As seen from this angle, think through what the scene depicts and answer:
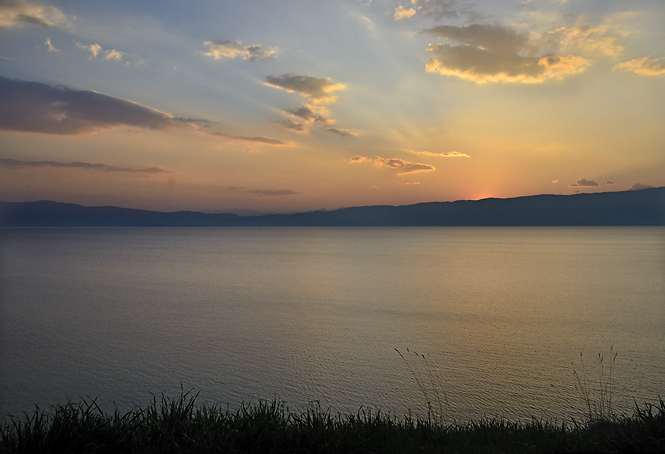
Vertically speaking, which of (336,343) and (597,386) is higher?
(597,386)

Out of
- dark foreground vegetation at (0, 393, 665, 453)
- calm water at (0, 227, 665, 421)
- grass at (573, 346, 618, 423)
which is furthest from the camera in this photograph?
calm water at (0, 227, 665, 421)

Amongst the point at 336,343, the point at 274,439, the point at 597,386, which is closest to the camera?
the point at 274,439

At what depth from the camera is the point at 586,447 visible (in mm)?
4633

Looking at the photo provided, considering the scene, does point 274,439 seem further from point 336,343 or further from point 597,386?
point 336,343

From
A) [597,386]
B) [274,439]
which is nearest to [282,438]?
[274,439]

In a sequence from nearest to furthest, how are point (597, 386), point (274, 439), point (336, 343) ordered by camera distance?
point (274, 439)
point (597, 386)
point (336, 343)

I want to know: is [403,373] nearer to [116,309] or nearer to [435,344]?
[435,344]

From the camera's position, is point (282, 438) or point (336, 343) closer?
point (282, 438)

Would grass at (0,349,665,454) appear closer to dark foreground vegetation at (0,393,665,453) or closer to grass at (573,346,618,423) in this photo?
dark foreground vegetation at (0,393,665,453)

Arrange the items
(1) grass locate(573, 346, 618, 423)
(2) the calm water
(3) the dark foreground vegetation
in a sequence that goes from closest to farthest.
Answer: (3) the dark foreground vegetation → (1) grass locate(573, 346, 618, 423) → (2) the calm water

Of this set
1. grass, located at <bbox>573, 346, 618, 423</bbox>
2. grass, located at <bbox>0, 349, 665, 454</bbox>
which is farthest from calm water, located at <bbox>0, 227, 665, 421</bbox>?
grass, located at <bbox>0, 349, 665, 454</bbox>

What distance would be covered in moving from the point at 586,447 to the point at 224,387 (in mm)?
9696

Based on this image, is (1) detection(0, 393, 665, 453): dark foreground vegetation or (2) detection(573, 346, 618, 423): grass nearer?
(1) detection(0, 393, 665, 453): dark foreground vegetation

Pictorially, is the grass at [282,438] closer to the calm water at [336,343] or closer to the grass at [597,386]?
the calm water at [336,343]
